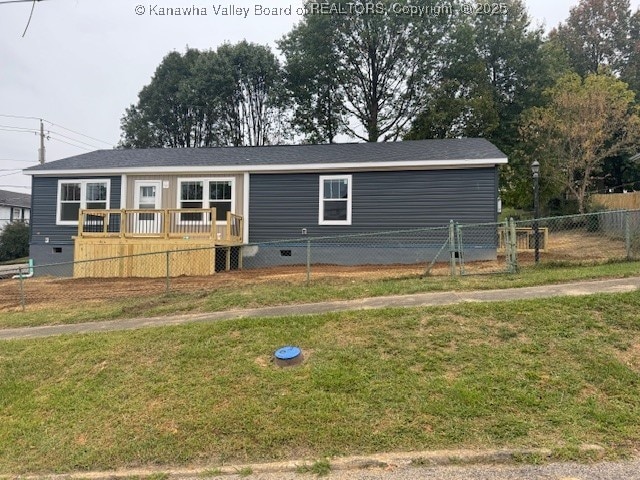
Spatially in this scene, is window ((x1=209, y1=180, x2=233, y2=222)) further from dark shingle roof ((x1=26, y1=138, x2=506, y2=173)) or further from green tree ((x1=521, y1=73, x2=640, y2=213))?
green tree ((x1=521, y1=73, x2=640, y2=213))

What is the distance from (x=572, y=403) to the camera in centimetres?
363

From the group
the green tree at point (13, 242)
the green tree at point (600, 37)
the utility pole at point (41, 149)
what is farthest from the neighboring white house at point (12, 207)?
the green tree at point (600, 37)

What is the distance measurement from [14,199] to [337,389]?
45.3m

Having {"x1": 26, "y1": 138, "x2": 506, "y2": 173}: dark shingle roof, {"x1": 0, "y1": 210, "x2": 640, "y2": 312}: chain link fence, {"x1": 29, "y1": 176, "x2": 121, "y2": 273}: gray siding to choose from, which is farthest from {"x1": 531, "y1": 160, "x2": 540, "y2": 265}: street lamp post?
{"x1": 29, "y1": 176, "x2": 121, "y2": 273}: gray siding

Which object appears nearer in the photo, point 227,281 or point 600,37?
point 227,281

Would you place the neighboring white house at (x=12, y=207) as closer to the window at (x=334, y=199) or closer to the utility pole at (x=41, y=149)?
the utility pole at (x=41, y=149)

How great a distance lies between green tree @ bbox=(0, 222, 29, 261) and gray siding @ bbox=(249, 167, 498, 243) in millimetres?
22227

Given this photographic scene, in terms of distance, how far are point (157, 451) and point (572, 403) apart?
11.4 ft

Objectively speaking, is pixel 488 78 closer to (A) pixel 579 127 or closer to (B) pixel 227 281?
(A) pixel 579 127

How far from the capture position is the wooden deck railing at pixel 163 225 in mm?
12391

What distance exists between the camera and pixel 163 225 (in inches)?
499

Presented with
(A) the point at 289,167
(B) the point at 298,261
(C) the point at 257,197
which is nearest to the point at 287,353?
(B) the point at 298,261

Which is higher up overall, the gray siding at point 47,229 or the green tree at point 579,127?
the green tree at point 579,127

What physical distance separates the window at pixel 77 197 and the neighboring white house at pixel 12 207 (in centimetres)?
2528
